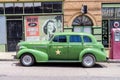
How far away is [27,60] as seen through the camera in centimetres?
1611

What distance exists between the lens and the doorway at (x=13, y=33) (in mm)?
21875

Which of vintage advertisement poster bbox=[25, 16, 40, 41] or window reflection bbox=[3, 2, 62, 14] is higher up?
window reflection bbox=[3, 2, 62, 14]

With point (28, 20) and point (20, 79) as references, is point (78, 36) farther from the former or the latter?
point (28, 20)

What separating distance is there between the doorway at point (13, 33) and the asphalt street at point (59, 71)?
437 cm

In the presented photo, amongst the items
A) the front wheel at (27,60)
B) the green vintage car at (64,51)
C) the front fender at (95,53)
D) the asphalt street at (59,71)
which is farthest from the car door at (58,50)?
the front wheel at (27,60)

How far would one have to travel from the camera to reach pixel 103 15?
21.9 m

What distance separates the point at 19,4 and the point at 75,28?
3923 millimetres

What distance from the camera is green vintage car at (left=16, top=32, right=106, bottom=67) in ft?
52.5

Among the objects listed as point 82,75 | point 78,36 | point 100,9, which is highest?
point 100,9

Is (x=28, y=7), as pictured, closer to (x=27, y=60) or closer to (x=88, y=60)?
(x=27, y=60)

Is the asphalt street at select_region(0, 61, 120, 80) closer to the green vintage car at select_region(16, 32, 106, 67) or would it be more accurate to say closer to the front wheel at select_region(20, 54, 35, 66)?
the front wheel at select_region(20, 54, 35, 66)

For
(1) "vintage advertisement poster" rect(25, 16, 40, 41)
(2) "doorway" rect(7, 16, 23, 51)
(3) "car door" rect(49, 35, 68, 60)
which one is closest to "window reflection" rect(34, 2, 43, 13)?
(1) "vintage advertisement poster" rect(25, 16, 40, 41)

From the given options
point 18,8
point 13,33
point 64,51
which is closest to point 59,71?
point 64,51

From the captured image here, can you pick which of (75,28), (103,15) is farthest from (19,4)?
(103,15)
